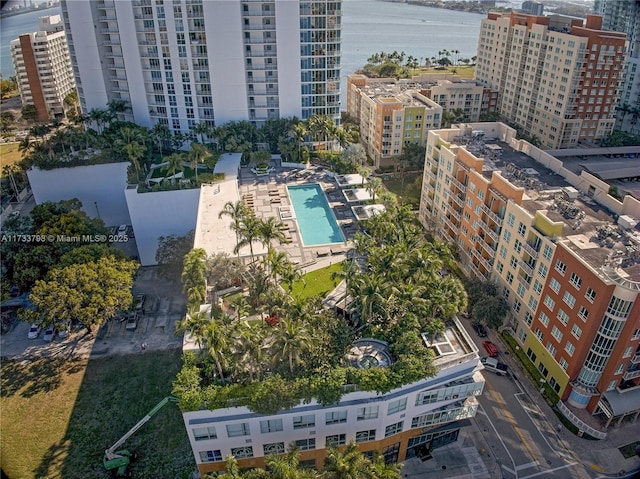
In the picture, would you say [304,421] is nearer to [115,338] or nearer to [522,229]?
[522,229]

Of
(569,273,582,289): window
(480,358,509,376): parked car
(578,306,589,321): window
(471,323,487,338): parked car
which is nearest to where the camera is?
(578,306,589,321): window

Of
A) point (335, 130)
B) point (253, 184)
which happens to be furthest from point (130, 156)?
point (335, 130)

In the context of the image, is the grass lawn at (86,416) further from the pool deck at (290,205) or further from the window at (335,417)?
the pool deck at (290,205)

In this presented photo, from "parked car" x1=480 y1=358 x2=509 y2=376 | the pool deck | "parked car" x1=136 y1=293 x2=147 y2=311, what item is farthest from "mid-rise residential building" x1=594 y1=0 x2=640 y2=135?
"parked car" x1=136 y1=293 x2=147 y2=311

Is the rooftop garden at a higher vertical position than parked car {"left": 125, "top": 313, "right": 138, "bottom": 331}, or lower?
higher

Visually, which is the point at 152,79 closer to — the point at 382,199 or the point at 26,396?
the point at 382,199

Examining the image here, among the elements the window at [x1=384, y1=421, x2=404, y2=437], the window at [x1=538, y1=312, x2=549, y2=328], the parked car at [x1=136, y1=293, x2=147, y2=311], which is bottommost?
the parked car at [x1=136, y1=293, x2=147, y2=311]

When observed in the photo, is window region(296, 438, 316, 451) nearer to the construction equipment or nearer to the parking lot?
the construction equipment

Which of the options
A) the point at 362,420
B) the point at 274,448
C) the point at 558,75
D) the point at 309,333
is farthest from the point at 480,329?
the point at 558,75
